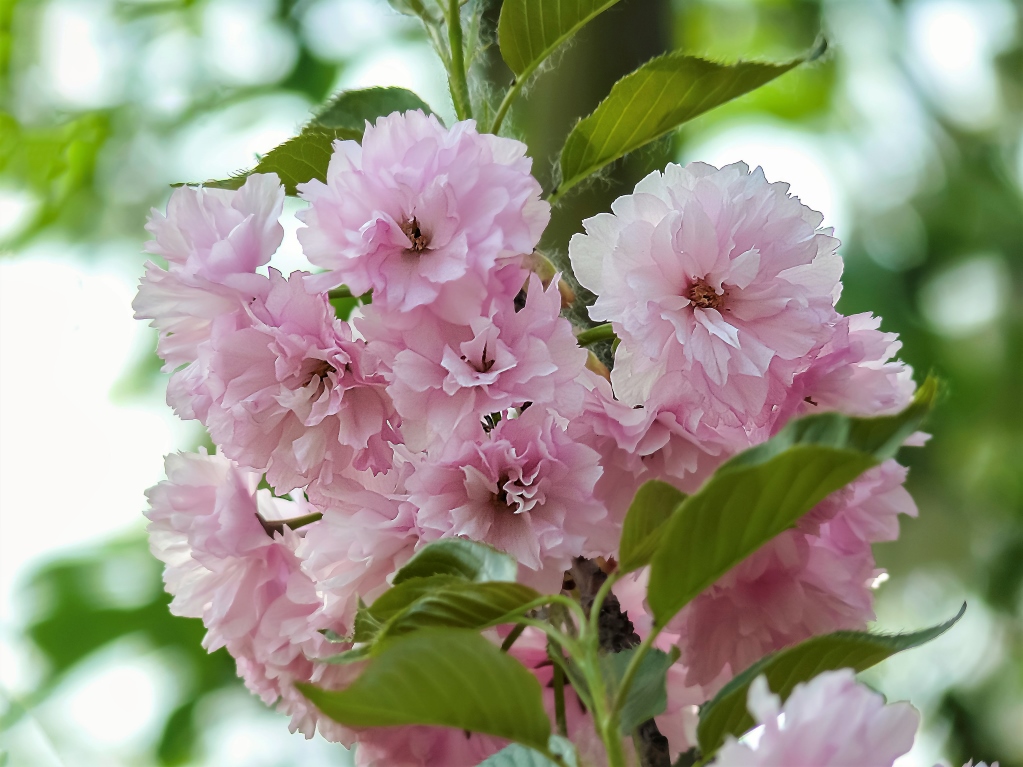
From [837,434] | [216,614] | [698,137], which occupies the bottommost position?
[698,137]

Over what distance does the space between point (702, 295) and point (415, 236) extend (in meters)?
0.13

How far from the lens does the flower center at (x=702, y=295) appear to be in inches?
17.3

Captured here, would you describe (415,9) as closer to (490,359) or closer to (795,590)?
(490,359)

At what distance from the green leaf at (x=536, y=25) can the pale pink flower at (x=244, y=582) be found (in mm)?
260

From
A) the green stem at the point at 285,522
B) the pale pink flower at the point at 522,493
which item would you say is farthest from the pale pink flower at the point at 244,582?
the pale pink flower at the point at 522,493

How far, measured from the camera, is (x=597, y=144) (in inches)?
20.8

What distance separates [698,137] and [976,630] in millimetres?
1008

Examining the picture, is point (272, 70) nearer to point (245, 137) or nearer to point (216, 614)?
point (245, 137)

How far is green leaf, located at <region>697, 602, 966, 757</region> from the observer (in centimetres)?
36

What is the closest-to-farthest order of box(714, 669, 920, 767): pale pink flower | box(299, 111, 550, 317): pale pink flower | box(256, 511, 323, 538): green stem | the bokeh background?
box(714, 669, 920, 767): pale pink flower, box(299, 111, 550, 317): pale pink flower, box(256, 511, 323, 538): green stem, the bokeh background

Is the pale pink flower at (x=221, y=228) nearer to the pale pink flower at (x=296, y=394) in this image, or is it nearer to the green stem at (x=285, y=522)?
the pale pink flower at (x=296, y=394)

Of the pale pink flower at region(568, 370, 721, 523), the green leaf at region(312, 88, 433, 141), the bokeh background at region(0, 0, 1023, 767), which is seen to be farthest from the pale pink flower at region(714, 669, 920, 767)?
the bokeh background at region(0, 0, 1023, 767)

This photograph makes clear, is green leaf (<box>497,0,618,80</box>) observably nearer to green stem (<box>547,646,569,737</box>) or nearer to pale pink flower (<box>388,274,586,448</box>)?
pale pink flower (<box>388,274,586,448</box>)

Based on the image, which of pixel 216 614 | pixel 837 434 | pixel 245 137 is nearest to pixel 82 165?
pixel 245 137
